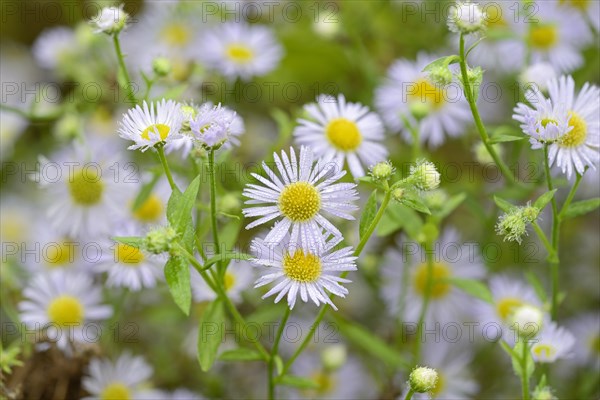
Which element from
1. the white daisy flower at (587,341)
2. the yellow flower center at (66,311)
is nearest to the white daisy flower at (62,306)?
the yellow flower center at (66,311)

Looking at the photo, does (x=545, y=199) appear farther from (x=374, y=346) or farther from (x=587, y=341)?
(x=587, y=341)

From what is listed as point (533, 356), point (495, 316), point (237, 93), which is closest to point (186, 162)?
point (237, 93)

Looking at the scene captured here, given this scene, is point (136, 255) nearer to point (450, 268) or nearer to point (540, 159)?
point (450, 268)

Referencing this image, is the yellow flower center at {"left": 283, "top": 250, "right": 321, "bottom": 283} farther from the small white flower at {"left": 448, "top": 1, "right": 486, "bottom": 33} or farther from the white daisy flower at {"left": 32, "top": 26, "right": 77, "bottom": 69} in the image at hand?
the white daisy flower at {"left": 32, "top": 26, "right": 77, "bottom": 69}

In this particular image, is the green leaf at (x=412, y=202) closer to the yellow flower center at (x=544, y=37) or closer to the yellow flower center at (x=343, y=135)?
the yellow flower center at (x=343, y=135)

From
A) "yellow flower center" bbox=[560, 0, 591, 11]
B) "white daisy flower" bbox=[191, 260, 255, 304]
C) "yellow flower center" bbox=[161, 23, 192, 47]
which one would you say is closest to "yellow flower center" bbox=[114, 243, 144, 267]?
"white daisy flower" bbox=[191, 260, 255, 304]
